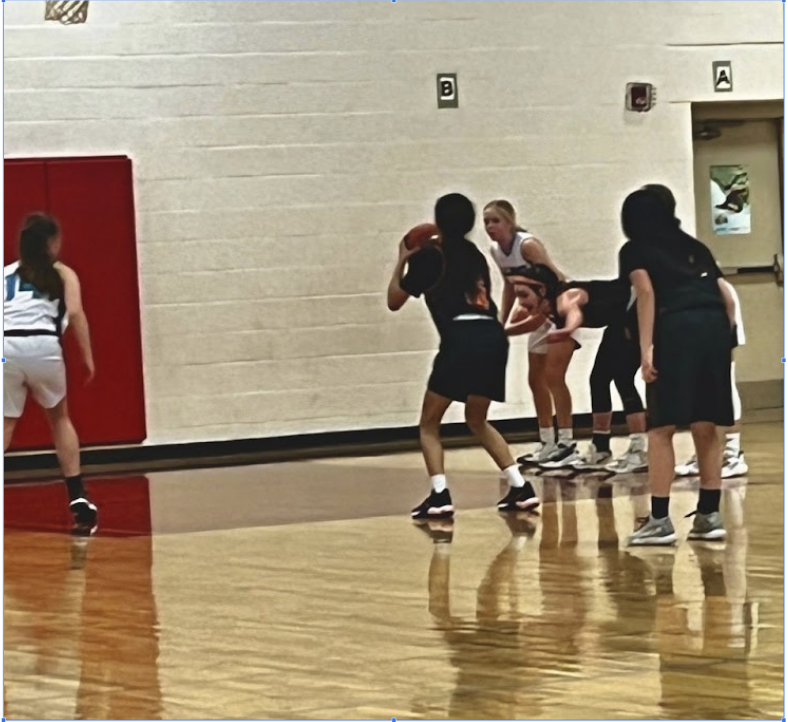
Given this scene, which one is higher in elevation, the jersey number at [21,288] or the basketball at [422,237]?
the basketball at [422,237]

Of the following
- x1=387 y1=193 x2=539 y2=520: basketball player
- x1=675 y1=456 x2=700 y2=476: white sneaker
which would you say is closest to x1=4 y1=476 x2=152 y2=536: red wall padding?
x1=387 y1=193 x2=539 y2=520: basketball player

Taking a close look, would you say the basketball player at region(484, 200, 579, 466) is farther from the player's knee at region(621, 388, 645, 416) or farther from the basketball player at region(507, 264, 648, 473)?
the player's knee at region(621, 388, 645, 416)

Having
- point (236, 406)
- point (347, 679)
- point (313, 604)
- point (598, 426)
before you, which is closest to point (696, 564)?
point (313, 604)

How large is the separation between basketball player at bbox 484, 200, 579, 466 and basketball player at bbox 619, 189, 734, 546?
8.64 feet

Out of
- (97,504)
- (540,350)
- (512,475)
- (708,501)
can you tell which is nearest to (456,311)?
(512,475)

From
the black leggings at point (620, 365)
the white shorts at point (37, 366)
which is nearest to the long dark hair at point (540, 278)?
the black leggings at point (620, 365)

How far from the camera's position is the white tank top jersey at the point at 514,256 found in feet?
34.7

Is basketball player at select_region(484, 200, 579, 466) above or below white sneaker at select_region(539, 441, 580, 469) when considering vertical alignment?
above

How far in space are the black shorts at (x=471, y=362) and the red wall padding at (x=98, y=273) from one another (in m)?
4.90

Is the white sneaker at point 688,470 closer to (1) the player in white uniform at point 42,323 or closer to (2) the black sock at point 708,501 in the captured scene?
(2) the black sock at point 708,501

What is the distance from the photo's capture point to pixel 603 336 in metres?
11.0

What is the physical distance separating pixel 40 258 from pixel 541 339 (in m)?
→ 3.57

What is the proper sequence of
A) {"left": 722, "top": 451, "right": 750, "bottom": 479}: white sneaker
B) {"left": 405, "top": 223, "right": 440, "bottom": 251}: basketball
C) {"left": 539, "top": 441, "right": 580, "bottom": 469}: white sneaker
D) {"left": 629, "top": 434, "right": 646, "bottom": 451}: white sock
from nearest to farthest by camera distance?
{"left": 405, "top": 223, "right": 440, "bottom": 251}: basketball, {"left": 722, "top": 451, "right": 750, "bottom": 479}: white sneaker, {"left": 629, "top": 434, "right": 646, "bottom": 451}: white sock, {"left": 539, "top": 441, "right": 580, "bottom": 469}: white sneaker

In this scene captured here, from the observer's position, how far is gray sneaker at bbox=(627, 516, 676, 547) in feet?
25.8
